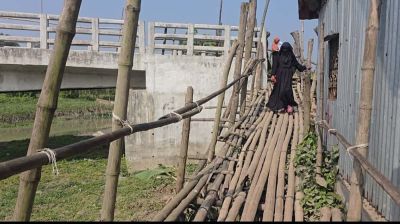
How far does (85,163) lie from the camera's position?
519 inches

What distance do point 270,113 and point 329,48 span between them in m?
2.54

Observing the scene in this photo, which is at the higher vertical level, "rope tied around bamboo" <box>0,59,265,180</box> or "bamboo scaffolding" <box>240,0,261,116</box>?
"bamboo scaffolding" <box>240,0,261,116</box>

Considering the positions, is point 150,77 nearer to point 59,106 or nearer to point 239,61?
point 239,61

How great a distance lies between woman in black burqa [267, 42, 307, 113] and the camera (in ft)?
28.2

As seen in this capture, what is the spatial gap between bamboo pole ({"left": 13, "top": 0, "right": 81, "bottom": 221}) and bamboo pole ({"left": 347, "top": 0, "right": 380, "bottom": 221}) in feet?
4.45

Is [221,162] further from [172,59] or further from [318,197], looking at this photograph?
[172,59]

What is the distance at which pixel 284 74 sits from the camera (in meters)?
8.69

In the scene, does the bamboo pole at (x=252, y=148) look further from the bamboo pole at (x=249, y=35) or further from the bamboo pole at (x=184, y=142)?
the bamboo pole at (x=184, y=142)

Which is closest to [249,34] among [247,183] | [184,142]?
[247,183]

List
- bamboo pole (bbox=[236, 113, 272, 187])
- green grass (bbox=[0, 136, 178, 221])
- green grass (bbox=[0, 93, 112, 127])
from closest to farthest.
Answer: bamboo pole (bbox=[236, 113, 272, 187]), green grass (bbox=[0, 136, 178, 221]), green grass (bbox=[0, 93, 112, 127])

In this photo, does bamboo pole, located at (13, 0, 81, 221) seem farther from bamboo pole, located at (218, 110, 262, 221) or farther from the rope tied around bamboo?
bamboo pole, located at (218, 110, 262, 221)

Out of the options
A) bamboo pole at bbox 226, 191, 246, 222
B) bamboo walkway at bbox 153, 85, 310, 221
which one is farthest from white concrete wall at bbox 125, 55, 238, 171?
bamboo pole at bbox 226, 191, 246, 222

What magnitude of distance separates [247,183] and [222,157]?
0.77 meters

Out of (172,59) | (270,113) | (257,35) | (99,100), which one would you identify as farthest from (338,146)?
(99,100)
